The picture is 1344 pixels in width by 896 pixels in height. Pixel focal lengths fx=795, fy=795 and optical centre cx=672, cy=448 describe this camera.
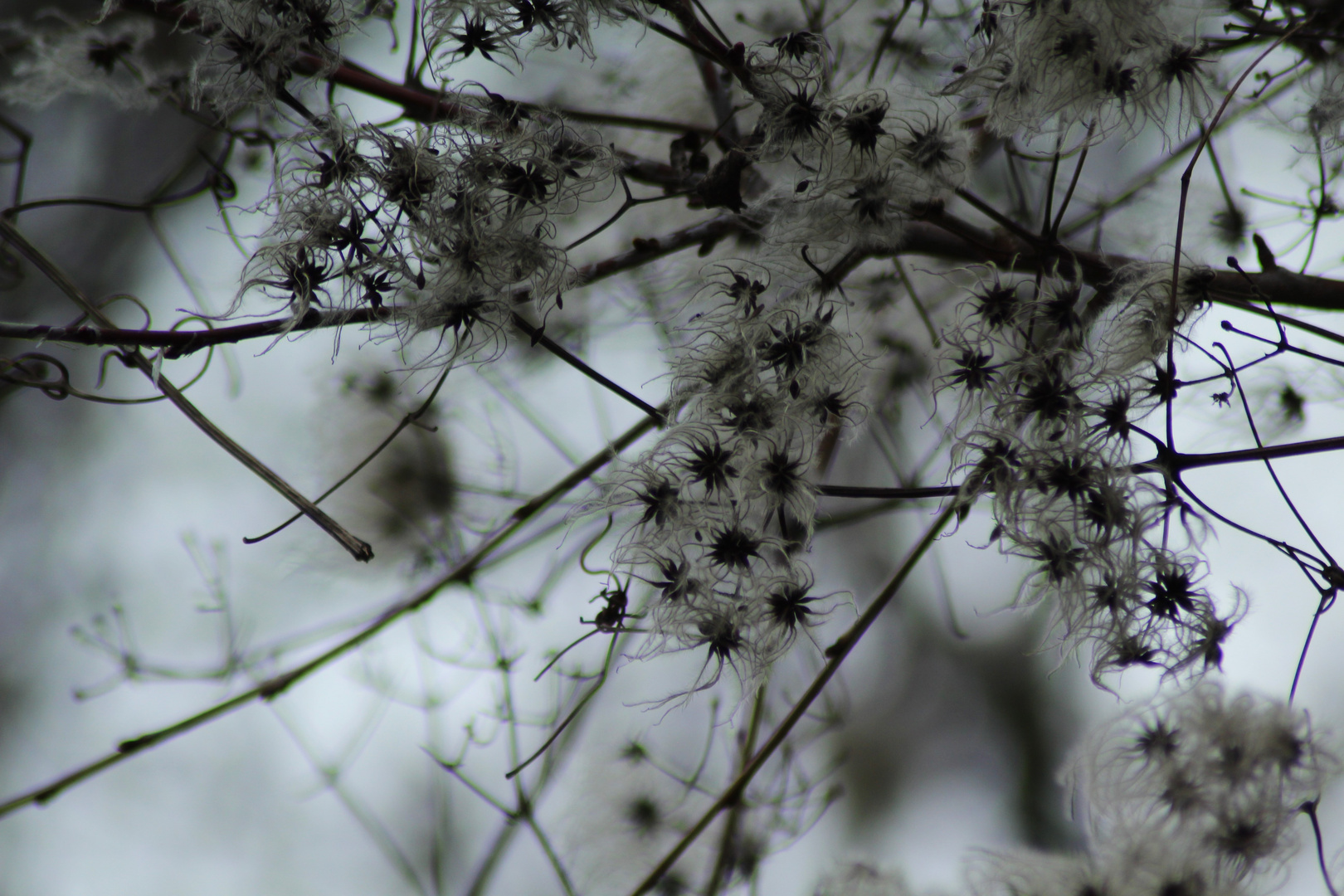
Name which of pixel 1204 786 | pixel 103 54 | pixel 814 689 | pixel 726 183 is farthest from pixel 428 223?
pixel 1204 786

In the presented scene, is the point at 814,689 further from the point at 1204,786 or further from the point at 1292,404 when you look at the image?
the point at 1292,404

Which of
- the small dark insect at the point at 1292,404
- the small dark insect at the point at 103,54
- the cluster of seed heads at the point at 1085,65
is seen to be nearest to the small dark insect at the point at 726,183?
the cluster of seed heads at the point at 1085,65

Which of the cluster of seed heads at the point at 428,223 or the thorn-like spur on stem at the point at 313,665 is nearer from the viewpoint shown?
the cluster of seed heads at the point at 428,223

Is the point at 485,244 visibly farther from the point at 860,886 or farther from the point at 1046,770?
the point at 1046,770

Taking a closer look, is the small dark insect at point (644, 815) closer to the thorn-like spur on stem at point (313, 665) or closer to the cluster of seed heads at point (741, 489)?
the thorn-like spur on stem at point (313, 665)

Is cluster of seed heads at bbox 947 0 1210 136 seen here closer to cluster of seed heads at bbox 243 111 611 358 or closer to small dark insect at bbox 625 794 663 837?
cluster of seed heads at bbox 243 111 611 358

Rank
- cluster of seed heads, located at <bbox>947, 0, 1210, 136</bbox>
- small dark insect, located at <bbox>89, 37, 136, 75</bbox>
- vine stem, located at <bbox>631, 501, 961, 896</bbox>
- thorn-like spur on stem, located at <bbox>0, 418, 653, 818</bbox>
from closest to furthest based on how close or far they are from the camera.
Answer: cluster of seed heads, located at <bbox>947, 0, 1210, 136</bbox> < vine stem, located at <bbox>631, 501, 961, 896</bbox> < thorn-like spur on stem, located at <bbox>0, 418, 653, 818</bbox> < small dark insect, located at <bbox>89, 37, 136, 75</bbox>

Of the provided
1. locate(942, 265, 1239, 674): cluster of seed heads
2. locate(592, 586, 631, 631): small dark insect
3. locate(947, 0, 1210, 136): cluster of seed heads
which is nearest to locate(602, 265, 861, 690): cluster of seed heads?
locate(592, 586, 631, 631): small dark insect

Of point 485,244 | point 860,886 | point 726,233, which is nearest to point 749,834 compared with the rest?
point 860,886
